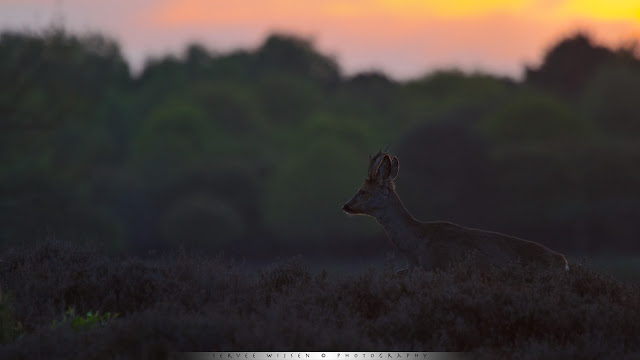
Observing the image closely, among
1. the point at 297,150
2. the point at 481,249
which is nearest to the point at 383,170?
the point at 481,249

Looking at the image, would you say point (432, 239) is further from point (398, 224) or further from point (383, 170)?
point (383, 170)

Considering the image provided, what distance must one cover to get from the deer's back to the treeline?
36096mm

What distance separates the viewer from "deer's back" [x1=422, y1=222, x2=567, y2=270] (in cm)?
1353

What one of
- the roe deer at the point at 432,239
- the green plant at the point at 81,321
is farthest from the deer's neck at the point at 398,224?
the green plant at the point at 81,321

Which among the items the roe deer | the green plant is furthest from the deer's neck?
the green plant

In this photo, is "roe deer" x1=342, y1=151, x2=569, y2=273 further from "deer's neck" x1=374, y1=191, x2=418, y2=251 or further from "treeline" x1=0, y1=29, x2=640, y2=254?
"treeline" x1=0, y1=29, x2=640, y2=254

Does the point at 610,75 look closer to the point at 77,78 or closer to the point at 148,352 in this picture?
the point at 77,78

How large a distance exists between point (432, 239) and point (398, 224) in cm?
58

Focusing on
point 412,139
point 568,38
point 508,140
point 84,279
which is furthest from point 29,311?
point 568,38

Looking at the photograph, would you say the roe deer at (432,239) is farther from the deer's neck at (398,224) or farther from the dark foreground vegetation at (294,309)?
the dark foreground vegetation at (294,309)

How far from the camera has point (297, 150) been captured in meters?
90.8

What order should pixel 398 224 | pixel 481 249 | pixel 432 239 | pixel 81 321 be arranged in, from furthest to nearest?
pixel 398 224 → pixel 432 239 → pixel 481 249 → pixel 81 321

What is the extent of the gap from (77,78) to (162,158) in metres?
22.7

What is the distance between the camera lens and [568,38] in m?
96.6
